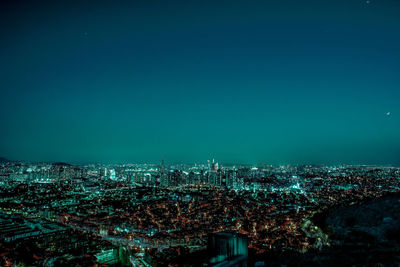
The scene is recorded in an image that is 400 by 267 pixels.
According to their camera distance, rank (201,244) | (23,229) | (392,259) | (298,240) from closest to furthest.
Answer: (392,259)
(298,240)
(201,244)
(23,229)

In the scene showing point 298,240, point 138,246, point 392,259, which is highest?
point 392,259

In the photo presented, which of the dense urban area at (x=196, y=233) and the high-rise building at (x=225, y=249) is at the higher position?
the high-rise building at (x=225, y=249)

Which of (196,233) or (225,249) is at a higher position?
(225,249)

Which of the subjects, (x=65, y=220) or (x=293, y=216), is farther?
(x=65, y=220)

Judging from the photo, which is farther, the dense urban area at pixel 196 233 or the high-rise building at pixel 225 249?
the dense urban area at pixel 196 233

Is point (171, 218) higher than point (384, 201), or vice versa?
point (384, 201)

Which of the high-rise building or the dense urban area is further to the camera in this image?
the dense urban area

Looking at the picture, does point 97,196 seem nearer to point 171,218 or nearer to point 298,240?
point 171,218

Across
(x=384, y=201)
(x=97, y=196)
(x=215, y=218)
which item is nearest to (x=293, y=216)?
(x=215, y=218)

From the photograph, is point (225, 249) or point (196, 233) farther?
point (196, 233)

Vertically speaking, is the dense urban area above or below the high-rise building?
below

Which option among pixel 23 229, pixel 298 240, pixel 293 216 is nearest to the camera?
pixel 298 240
